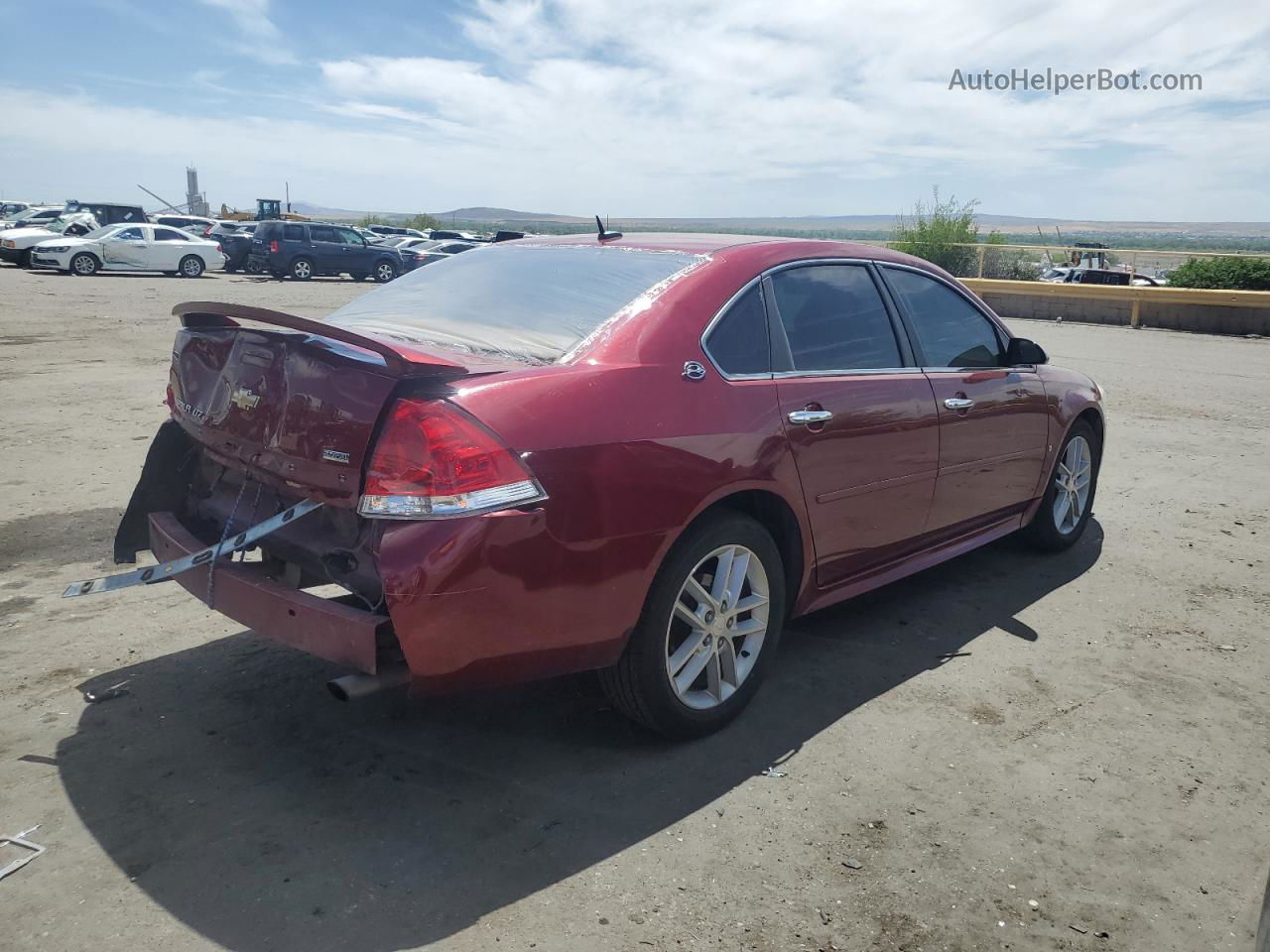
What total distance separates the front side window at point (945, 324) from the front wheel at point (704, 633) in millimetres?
1491

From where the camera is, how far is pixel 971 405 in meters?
4.70

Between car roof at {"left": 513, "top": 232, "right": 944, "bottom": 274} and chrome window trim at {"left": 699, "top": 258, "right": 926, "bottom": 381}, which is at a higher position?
car roof at {"left": 513, "top": 232, "right": 944, "bottom": 274}

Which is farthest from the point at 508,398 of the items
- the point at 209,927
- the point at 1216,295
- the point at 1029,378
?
the point at 1216,295

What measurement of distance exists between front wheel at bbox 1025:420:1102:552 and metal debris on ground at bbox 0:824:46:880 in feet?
15.8

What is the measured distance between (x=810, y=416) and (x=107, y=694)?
274 centimetres

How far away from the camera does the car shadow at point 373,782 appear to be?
8.84 feet

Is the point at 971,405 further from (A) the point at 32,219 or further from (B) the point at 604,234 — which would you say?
(A) the point at 32,219

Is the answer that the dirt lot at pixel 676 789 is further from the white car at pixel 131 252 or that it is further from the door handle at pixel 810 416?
the white car at pixel 131 252

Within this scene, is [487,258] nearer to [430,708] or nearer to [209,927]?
[430,708]

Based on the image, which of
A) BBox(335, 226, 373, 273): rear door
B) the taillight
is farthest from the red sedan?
BBox(335, 226, 373, 273): rear door

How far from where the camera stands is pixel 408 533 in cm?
280

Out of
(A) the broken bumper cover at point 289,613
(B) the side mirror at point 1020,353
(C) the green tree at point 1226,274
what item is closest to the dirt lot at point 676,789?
(A) the broken bumper cover at point 289,613

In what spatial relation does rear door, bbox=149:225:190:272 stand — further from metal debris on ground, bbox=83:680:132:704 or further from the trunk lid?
the trunk lid

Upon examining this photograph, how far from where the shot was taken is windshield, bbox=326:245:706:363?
136 inches
